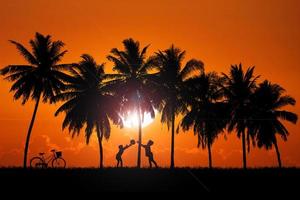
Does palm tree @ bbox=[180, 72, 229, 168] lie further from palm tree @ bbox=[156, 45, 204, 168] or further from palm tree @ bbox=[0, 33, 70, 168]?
palm tree @ bbox=[0, 33, 70, 168]

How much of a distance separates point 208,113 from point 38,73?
65.8 feet

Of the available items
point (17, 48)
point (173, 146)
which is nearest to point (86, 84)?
point (17, 48)

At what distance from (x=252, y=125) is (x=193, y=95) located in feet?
31.9

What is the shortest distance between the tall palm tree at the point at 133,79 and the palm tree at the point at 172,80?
5.11 ft

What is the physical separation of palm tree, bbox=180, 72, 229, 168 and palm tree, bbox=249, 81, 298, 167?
4032 mm

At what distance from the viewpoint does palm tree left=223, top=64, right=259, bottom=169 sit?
5059 cm

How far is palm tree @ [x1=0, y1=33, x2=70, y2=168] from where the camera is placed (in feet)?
138

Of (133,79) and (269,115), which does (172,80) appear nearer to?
(133,79)
